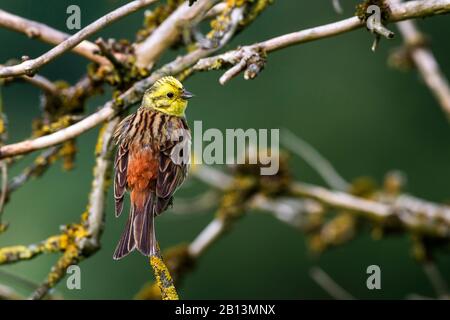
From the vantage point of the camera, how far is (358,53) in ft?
42.1

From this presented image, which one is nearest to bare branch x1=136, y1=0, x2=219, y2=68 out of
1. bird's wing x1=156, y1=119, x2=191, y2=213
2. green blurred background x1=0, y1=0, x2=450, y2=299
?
bird's wing x1=156, y1=119, x2=191, y2=213

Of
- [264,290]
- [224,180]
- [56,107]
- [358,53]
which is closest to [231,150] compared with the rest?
[224,180]

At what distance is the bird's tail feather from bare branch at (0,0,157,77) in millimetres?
532

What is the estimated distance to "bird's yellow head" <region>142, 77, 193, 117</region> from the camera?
3.00 meters

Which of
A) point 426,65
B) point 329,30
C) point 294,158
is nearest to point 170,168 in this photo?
point 329,30

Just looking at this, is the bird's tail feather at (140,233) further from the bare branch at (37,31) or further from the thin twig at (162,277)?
the bare branch at (37,31)

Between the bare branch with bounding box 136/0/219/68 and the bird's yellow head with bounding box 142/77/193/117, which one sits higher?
the bare branch with bounding box 136/0/219/68

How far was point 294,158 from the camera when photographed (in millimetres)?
10195

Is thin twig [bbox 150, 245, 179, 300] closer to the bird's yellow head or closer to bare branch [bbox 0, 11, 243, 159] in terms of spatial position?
the bird's yellow head

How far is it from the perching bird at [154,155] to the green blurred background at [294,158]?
4.85m

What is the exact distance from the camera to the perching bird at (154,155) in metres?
2.88

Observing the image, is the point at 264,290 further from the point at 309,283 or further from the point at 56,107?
the point at 56,107
